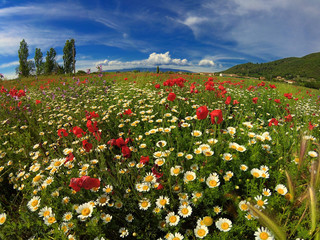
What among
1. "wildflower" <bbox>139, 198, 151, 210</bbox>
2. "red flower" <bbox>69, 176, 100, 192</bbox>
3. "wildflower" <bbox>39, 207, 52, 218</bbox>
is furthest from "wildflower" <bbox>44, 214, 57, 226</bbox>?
"wildflower" <bbox>139, 198, 151, 210</bbox>

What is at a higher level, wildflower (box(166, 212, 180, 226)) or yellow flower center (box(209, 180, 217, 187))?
yellow flower center (box(209, 180, 217, 187))

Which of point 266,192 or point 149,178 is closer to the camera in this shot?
point 266,192

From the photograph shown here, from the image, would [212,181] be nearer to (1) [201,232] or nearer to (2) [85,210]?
(1) [201,232]

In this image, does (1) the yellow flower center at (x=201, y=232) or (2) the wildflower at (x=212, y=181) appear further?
(2) the wildflower at (x=212, y=181)

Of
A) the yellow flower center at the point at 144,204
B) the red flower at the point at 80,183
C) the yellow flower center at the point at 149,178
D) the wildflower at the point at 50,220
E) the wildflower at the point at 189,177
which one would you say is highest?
the red flower at the point at 80,183

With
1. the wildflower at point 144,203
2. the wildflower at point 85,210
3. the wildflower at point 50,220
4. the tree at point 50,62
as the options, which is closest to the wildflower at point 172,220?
the wildflower at point 144,203

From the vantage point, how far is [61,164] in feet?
7.25

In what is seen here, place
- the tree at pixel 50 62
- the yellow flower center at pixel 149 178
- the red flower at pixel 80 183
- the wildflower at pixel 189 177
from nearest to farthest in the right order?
the red flower at pixel 80 183 < the wildflower at pixel 189 177 < the yellow flower center at pixel 149 178 < the tree at pixel 50 62

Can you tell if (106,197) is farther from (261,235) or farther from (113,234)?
(261,235)

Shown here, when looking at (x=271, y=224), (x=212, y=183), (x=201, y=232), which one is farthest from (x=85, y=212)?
(x=271, y=224)

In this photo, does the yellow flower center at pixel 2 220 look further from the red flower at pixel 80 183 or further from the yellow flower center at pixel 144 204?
the yellow flower center at pixel 144 204

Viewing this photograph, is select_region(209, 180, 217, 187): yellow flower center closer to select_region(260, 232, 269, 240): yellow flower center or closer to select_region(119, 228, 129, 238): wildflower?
select_region(260, 232, 269, 240): yellow flower center

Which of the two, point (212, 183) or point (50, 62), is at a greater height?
point (50, 62)

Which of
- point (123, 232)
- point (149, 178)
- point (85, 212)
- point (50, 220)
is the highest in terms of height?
point (149, 178)
